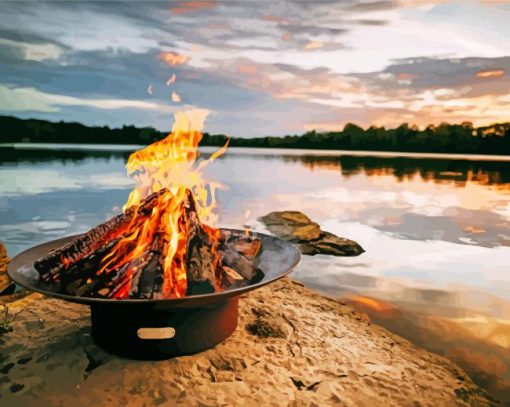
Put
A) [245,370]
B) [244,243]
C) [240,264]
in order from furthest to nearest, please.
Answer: [244,243] < [240,264] < [245,370]

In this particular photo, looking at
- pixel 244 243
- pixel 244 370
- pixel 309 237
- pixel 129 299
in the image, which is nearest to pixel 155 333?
pixel 129 299

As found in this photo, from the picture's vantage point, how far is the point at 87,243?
532cm

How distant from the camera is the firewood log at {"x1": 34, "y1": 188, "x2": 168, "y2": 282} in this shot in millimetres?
4980

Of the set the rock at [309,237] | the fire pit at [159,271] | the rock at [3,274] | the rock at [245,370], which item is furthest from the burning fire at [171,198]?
the rock at [309,237]

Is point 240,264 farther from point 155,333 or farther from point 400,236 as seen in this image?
point 400,236

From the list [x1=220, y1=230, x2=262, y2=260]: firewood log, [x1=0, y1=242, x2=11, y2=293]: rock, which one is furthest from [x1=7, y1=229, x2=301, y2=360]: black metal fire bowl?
[x1=0, y1=242, x2=11, y2=293]: rock

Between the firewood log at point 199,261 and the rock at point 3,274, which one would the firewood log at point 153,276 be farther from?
the rock at point 3,274

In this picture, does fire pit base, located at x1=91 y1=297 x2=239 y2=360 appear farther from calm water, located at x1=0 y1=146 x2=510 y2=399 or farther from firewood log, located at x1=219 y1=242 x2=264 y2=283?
calm water, located at x1=0 y1=146 x2=510 y2=399

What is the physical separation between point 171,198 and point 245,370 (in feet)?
6.98

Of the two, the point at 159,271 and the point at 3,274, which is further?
the point at 3,274

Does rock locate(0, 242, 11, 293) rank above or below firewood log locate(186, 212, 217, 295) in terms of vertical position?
below

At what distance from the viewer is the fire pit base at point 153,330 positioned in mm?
4797

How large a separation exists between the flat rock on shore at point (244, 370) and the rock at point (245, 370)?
0.01 m

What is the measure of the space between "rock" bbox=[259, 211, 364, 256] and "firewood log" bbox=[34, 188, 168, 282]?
24.1ft
